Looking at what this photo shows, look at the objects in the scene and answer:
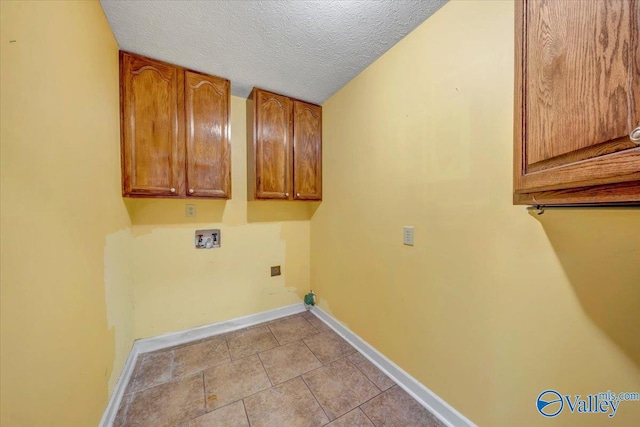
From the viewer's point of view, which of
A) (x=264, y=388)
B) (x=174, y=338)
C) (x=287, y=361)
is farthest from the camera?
(x=174, y=338)

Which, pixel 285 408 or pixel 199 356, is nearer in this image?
pixel 285 408

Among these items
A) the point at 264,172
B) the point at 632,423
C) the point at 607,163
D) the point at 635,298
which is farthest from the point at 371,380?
the point at 264,172

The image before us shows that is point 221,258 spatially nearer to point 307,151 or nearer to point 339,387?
point 307,151

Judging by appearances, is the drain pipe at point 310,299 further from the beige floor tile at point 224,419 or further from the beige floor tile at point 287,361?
the beige floor tile at point 224,419

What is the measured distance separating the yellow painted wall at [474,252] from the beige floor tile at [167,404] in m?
1.25

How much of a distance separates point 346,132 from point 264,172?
2.75 feet

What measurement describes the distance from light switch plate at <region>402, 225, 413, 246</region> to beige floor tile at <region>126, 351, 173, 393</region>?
1897 millimetres

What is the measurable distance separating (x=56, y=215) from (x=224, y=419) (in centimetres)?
131

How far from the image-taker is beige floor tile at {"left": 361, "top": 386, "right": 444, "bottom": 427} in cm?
125

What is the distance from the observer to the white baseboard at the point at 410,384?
123 centimetres

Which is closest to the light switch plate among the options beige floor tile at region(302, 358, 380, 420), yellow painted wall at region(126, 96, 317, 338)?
beige floor tile at region(302, 358, 380, 420)

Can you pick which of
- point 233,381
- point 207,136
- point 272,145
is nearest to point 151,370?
point 233,381

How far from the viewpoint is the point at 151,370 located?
1.65 metres

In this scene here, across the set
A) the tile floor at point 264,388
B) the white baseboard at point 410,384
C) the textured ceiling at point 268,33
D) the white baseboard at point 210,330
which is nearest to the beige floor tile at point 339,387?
the tile floor at point 264,388
